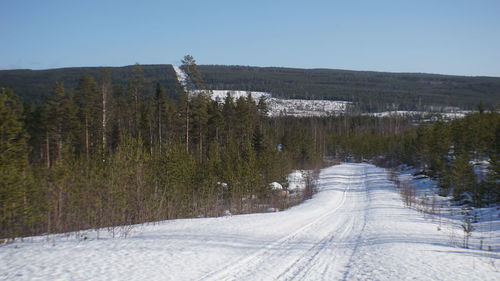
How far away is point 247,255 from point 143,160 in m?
10.7

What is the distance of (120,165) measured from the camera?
17875 millimetres

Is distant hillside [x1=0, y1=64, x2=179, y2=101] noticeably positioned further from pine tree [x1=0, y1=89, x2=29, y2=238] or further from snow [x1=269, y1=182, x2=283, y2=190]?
pine tree [x1=0, y1=89, x2=29, y2=238]

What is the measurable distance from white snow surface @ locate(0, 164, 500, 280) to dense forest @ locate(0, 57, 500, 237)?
2.29m

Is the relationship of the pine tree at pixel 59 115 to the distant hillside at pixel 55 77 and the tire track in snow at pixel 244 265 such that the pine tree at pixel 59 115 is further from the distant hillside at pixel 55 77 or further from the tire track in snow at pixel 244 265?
the distant hillside at pixel 55 77

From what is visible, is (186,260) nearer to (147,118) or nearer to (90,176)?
(90,176)

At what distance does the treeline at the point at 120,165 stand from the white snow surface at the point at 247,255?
2.21 meters

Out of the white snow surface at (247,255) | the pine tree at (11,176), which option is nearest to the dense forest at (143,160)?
the pine tree at (11,176)

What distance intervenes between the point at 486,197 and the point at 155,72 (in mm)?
173346

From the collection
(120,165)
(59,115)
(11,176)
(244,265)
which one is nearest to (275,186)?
(59,115)

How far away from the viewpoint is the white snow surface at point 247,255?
28.8ft

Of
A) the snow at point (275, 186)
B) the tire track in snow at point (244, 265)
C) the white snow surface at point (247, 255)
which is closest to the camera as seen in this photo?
the tire track in snow at point (244, 265)

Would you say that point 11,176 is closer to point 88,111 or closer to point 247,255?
point 247,255

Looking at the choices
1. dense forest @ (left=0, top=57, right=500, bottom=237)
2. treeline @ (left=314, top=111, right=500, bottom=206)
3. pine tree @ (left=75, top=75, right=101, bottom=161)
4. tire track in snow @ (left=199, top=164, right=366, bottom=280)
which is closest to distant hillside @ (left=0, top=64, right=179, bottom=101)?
dense forest @ (left=0, top=57, right=500, bottom=237)

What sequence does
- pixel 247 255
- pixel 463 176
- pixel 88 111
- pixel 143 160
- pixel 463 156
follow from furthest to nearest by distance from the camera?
1. pixel 88 111
2. pixel 463 156
3. pixel 463 176
4. pixel 143 160
5. pixel 247 255
